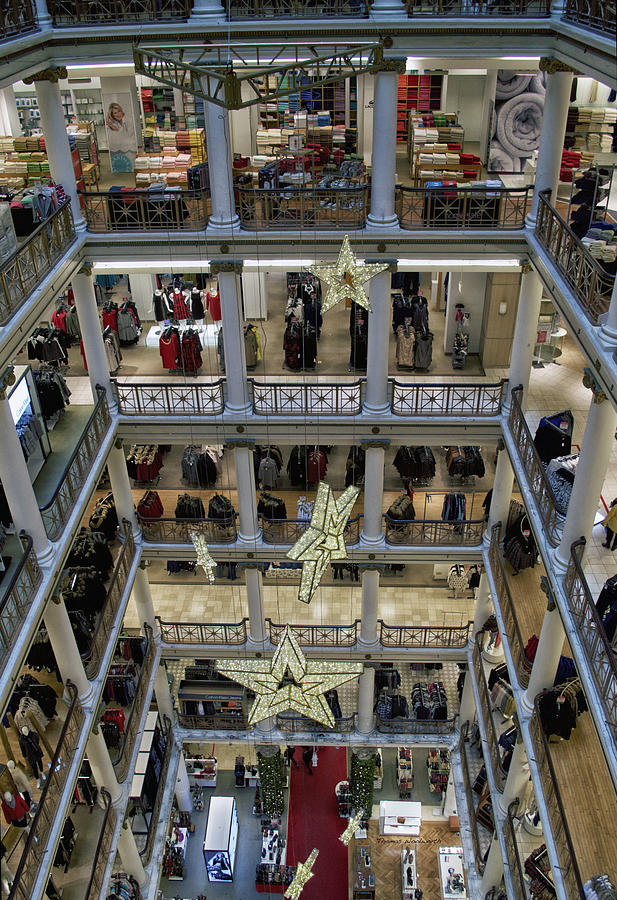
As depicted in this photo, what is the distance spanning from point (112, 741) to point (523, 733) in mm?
7454

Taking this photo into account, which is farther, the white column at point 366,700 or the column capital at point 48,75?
the white column at point 366,700

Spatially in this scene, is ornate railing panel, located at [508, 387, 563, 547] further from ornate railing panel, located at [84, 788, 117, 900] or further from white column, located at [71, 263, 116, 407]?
ornate railing panel, located at [84, 788, 117, 900]

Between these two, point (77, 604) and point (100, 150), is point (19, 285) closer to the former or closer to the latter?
point (77, 604)

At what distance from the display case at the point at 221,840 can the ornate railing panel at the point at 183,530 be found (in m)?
6.54

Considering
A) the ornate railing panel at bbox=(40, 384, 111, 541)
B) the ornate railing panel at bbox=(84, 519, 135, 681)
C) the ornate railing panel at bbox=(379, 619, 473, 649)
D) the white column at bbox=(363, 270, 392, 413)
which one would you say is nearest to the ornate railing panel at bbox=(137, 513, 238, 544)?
the ornate railing panel at bbox=(84, 519, 135, 681)

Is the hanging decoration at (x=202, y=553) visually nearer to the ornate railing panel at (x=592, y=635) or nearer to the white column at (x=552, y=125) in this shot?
the ornate railing panel at (x=592, y=635)

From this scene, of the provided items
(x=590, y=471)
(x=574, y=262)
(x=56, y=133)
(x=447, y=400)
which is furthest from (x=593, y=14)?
(x=56, y=133)

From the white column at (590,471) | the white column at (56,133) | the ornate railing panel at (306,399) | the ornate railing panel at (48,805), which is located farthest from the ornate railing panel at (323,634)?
the white column at (56,133)

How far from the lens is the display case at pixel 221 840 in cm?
1783

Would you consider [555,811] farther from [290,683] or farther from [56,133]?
[56,133]

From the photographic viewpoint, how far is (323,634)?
1728 cm

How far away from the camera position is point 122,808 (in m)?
14.3

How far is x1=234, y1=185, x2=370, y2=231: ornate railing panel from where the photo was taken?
13328 mm

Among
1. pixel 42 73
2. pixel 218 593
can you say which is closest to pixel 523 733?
pixel 218 593
